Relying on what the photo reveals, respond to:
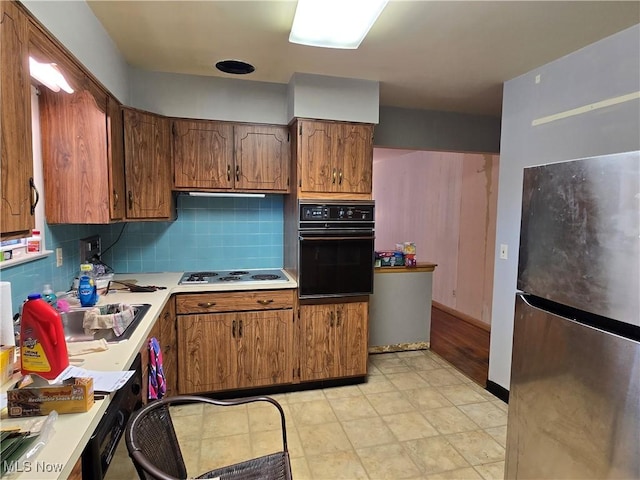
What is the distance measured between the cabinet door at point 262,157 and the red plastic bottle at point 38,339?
74.3 inches

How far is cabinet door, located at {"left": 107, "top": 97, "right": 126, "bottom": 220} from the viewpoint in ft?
7.30

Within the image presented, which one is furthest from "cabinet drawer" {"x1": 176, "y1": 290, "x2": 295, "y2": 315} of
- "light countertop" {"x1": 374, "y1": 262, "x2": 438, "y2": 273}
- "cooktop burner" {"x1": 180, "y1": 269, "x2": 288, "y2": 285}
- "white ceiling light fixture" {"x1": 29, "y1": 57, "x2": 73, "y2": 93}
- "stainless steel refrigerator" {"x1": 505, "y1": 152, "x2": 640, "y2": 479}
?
"stainless steel refrigerator" {"x1": 505, "y1": 152, "x2": 640, "y2": 479}

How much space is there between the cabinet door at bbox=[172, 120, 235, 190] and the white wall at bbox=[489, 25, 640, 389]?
2193mm

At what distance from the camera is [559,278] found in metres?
1.28

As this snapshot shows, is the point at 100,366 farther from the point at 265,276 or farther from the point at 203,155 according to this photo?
the point at 203,155

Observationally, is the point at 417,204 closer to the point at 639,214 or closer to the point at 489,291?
the point at 489,291

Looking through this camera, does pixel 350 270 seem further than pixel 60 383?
Yes

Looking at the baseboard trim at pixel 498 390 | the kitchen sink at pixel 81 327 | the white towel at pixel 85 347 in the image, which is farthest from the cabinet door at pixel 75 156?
the baseboard trim at pixel 498 390

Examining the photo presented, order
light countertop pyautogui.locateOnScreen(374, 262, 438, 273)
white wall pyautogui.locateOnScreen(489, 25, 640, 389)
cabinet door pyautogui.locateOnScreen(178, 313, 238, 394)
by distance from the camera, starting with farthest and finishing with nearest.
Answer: light countertop pyautogui.locateOnScreen(374, 262, 438, 273)
cabinet door pyautogui.locateOnScreen(178, 313, 238, 394)
white wall pyautogui.locateOnScreen(489, 25, 640, 389)

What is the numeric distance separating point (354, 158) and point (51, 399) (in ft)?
7.82

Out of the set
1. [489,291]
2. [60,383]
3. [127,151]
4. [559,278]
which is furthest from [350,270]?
[489,291]

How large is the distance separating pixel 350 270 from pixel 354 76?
1.51 meters

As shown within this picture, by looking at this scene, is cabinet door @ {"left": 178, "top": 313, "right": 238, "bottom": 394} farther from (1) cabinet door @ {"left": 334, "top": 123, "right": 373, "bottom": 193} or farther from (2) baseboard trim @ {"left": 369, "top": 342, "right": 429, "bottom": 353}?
(2) baseboard trim @ {"left": 369, "top": 342, "right": 429, "bottom": 353}

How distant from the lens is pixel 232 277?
2.91 meters
